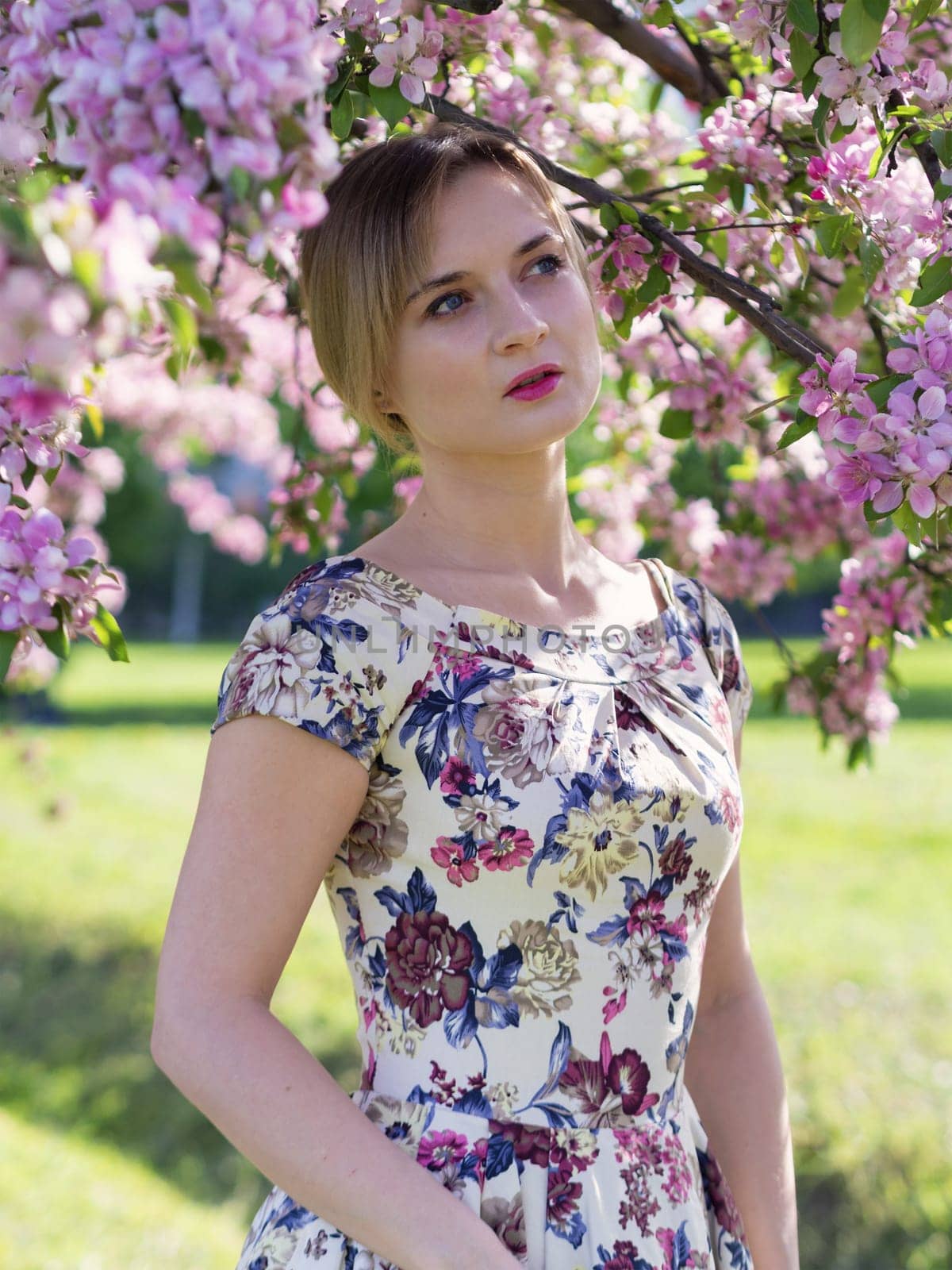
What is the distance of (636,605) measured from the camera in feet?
6.08

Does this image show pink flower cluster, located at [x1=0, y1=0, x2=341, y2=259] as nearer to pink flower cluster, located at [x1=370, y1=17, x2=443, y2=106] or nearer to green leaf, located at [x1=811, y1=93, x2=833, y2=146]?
pink flower cluster, located at [x1=370, y1=17, x2=443, y2=106]

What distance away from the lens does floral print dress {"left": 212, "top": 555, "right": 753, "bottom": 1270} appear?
1.47 meters

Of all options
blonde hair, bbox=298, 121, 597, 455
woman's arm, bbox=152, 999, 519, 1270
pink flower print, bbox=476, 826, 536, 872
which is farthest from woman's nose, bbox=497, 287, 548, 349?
woman's arm, bbox=152, 999, 519, 1270

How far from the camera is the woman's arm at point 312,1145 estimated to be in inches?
52.7

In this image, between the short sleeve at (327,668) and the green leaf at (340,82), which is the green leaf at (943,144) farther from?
the short sleeve at (327,668)

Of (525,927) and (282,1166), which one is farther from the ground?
(525,927)

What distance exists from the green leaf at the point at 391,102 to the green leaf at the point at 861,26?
1.64ft

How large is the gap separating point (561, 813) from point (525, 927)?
137 millimetres

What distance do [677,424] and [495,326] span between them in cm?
84

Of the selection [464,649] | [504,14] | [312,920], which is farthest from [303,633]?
[312,920]

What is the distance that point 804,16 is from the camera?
1.37 m

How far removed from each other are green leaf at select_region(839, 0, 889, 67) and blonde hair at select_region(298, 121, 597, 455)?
0.51 metres

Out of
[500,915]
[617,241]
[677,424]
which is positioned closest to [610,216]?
[617,241]

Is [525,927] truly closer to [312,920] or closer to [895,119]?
[895,119]
